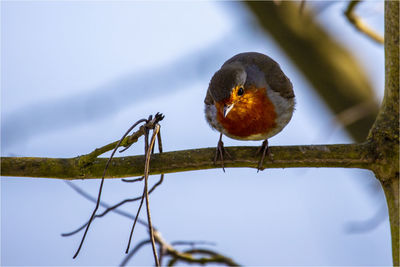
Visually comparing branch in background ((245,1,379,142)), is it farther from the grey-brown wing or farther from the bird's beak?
the bird's beak

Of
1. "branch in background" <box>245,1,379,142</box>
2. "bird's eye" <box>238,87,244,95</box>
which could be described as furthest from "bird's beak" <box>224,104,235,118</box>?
"branch in background" <box>245,1,379,142</box>

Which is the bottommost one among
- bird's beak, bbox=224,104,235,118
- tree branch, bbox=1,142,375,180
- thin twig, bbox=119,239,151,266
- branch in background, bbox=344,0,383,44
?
thin twig, bbox=119,239,151,266

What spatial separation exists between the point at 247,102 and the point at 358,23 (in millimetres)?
1774

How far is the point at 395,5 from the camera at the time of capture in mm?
3127

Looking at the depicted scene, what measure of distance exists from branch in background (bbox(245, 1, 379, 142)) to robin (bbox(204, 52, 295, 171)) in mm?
2276

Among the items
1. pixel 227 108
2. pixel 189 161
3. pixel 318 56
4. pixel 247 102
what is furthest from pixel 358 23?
pixel 189 161

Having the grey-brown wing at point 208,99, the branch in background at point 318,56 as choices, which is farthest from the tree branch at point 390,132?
the branch in background at point 318,56

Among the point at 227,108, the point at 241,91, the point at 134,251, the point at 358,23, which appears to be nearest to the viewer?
the point at 134,251

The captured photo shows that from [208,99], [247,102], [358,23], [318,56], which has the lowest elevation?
[247,102]

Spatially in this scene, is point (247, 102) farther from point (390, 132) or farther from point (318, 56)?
point (318, 56)

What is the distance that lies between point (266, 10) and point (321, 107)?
1310mm

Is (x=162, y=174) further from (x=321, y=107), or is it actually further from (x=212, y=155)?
(x=321, y=107)

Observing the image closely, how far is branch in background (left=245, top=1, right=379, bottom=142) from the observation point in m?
6.19

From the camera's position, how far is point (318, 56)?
6.31 m
